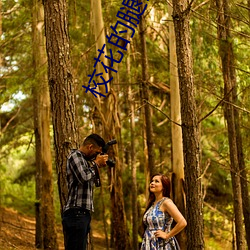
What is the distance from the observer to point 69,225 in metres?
5.08

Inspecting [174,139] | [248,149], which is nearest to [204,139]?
[248,149]

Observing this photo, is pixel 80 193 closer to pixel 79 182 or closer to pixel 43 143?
pixel 79 182

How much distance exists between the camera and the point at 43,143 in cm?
1312

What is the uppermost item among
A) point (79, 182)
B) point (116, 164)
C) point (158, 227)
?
point (116, 164)

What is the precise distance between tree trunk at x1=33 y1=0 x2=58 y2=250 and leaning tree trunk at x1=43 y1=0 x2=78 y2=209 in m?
5.90

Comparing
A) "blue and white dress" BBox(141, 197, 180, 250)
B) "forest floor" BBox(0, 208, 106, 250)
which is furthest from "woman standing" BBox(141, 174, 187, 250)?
"forest floor" BBox(0, 208, 106, 250)

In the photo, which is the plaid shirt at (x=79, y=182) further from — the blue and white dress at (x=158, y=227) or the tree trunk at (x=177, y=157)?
the tree trunk at (x=177, y=157)

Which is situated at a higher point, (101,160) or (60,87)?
(60,87)

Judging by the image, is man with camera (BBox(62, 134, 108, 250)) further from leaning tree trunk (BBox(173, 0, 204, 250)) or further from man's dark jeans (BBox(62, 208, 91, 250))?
leaning tree trunk (BBox(173, 0, 204, 250))

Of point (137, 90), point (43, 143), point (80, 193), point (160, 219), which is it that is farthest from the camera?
point (137, 90)

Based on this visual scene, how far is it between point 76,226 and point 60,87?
1.84 metres

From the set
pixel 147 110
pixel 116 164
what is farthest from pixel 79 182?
pixel 147 110

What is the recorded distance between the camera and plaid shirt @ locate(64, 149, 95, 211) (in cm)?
502

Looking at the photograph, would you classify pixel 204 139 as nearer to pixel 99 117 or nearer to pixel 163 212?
pixel 99 117
